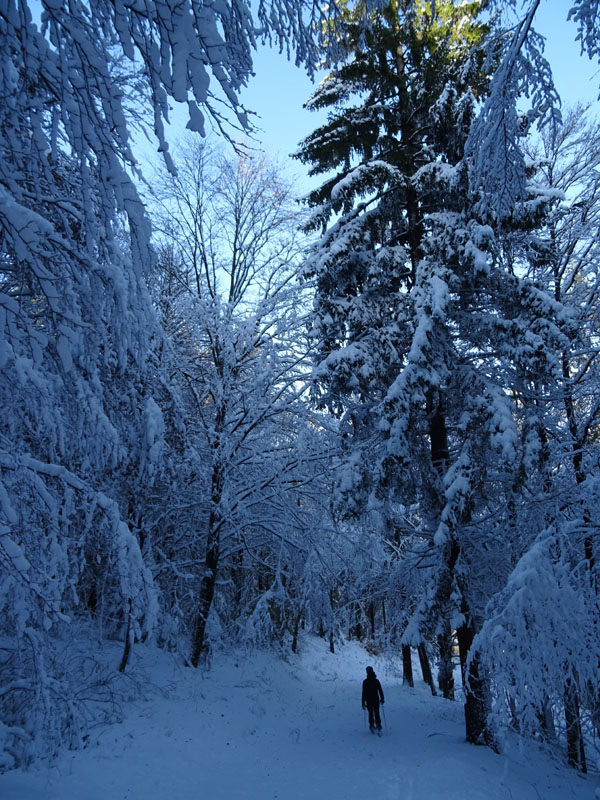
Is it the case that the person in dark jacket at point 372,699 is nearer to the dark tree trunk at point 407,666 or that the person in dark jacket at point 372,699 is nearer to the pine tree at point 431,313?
the pine tree at point 431,313

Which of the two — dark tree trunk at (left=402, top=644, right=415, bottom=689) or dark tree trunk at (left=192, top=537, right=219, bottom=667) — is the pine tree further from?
dark tree trunk at (left=402, top=644, right=415, bottom=689)

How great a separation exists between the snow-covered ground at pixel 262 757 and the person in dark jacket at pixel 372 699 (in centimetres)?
31

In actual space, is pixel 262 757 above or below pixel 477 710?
below

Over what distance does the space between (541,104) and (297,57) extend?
2.27m

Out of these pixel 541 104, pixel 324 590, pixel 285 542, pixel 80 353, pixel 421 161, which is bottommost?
pixel 324 590

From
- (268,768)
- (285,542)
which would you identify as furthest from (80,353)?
(285,542)

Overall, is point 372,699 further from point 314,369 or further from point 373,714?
point 314,369

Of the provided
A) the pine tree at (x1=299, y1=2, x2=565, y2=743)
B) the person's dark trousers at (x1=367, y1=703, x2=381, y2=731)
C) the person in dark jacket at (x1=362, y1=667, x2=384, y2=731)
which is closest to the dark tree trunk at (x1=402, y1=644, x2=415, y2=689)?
the person in dark jacket at (x1=362, y1=667, x2=384, y2=731)

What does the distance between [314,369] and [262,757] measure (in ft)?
21.6

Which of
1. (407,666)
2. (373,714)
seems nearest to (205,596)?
(373,714)

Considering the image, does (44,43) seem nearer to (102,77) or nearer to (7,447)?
(102,77)

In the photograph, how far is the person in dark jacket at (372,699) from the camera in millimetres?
9797

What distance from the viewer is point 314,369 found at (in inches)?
353

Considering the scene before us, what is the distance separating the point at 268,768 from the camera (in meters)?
7.27
